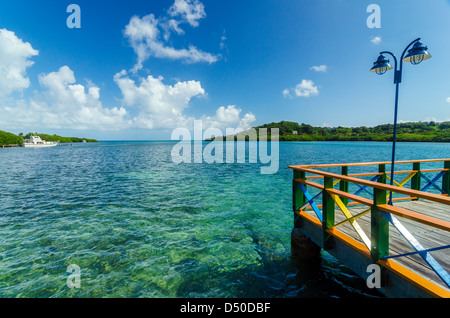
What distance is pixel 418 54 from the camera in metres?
5.39

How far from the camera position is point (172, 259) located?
23.6ft

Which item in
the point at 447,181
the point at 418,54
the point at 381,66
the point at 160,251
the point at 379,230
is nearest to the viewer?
the point at 379,230

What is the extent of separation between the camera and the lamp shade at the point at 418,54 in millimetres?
5332

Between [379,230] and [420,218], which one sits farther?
[379,230]

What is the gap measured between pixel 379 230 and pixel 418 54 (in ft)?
15.9

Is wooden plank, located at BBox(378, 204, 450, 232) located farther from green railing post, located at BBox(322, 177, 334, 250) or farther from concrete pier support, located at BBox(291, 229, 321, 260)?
concrete pier support, located at BBox(291, 229, 321, 260)

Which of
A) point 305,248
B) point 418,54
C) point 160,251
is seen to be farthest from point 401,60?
point 160,251

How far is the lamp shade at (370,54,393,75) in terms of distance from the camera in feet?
21.1

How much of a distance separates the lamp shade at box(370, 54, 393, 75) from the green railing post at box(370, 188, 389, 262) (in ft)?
15.5

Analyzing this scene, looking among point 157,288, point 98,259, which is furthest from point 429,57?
point 98,259

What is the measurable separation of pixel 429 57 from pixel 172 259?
970cm

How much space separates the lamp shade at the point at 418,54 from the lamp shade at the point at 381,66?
770 mm

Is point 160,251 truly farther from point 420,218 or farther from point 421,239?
point 421,239
